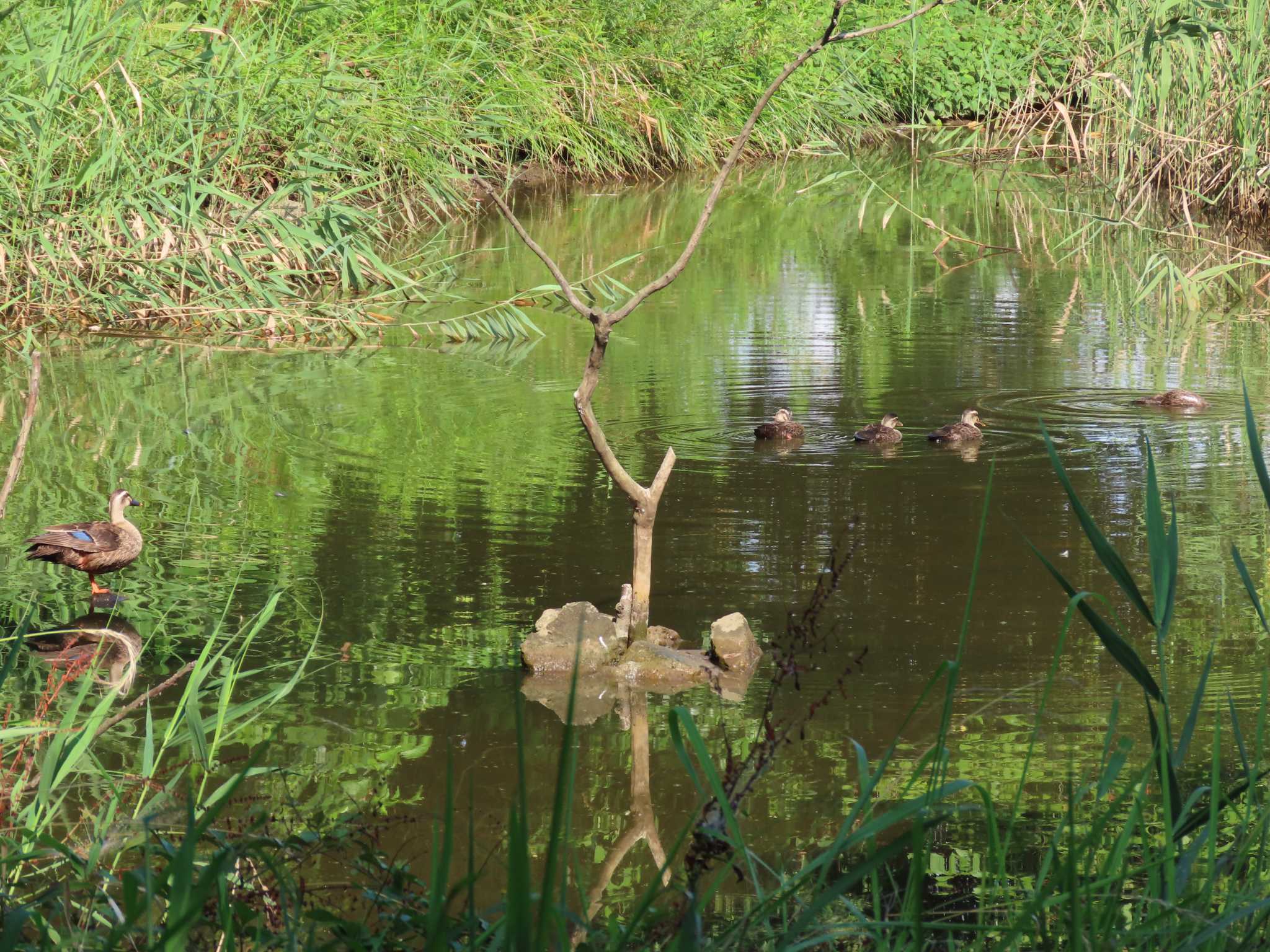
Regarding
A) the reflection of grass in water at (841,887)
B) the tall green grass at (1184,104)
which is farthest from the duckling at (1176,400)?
the reflection of grass in water at (841,887)

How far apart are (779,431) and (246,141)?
248 inches

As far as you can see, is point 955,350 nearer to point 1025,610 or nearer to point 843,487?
point 843,487

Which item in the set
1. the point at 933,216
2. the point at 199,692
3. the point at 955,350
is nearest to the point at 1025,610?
the point at 199,692

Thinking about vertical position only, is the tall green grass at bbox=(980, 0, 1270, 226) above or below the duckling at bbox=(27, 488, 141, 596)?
above

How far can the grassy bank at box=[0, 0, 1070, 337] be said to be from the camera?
11633 mm

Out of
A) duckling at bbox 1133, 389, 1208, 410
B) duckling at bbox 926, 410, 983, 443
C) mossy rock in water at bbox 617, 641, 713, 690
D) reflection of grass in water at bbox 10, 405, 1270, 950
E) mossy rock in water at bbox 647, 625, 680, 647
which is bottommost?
mossy rock in water at bbox 617, 641, 713, 690

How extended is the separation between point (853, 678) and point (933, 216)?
1647cm

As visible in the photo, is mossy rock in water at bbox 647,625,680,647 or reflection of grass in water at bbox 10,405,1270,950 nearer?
reflection of grass in water at bbox 10,405,1270,950

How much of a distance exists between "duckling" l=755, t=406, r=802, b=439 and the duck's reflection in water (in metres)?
4.03

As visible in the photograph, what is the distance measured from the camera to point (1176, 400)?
10.0m

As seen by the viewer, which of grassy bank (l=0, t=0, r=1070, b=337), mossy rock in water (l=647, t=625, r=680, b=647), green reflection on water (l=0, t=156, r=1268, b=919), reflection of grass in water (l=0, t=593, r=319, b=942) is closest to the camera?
reflection of grass in water (l=0, t=593, r=319, b=942)

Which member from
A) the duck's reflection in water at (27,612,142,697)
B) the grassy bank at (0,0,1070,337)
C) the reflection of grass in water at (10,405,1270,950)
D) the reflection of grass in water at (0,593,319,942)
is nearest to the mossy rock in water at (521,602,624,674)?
the reflection of grass in water at (0,593,319,942)

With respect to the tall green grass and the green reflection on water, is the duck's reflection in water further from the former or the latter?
the tall green grass

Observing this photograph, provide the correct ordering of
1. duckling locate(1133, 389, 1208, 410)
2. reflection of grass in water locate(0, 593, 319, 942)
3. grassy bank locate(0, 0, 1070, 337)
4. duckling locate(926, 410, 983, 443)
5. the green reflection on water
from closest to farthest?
reflection of grass in water locate(0, 593, 319, 942)
the green reflection on water
duckling locate(926, 410, 983, 443)
duckling locate(1133, 389, 1208, 410)
grassy bank locate(0, 0, 1070, 337)
